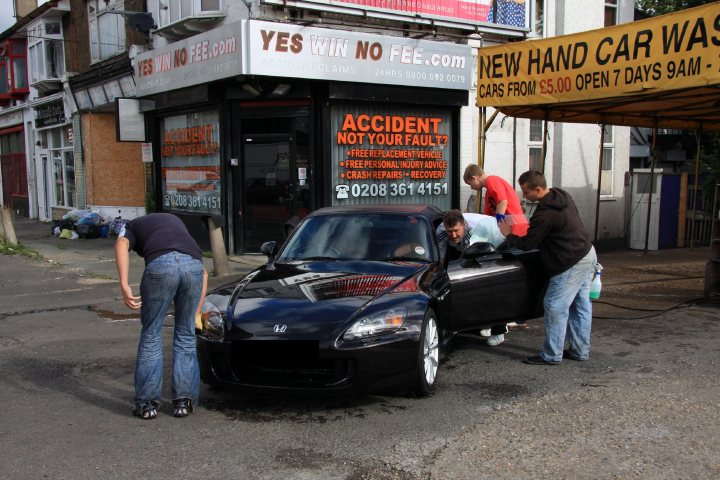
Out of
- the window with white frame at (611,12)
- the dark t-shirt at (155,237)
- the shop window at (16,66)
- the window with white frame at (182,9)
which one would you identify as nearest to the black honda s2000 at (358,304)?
the dark t-shirt at (155,237)

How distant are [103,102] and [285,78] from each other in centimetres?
797

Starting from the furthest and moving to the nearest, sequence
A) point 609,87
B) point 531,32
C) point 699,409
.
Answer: point 531,32 < point 609,87 < point 699,409

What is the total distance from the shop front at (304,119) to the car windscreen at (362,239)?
19.9 ft

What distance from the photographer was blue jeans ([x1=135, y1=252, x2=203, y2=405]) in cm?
469

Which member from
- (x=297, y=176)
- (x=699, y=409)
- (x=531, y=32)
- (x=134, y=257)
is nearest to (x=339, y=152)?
(x=297, y=176)

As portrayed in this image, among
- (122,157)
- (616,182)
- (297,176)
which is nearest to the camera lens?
(297,176)

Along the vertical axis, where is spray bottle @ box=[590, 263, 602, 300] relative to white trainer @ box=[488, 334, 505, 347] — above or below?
above

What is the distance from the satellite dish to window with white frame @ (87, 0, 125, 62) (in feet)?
7.26

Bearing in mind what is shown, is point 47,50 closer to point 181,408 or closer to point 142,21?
point 142,21

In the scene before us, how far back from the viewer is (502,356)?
21.1 feet

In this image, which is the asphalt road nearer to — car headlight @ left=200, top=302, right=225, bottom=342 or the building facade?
car headlight @ left=200, top=302, right=225, bottom=342

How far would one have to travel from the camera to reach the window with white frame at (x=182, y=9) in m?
12.8

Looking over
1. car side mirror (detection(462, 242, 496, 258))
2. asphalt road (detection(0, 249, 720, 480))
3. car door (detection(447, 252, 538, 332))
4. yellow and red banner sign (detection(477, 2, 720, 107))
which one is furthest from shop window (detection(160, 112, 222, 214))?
car side mirror (detection(462, 242, 496, 258))

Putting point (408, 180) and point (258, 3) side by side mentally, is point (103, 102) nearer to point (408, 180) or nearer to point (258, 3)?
point (258, 3)
